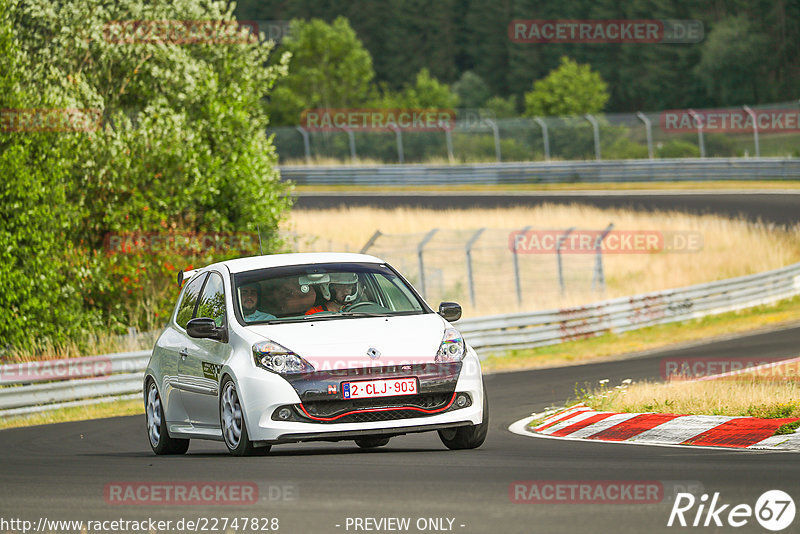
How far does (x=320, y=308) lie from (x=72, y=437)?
5340mm

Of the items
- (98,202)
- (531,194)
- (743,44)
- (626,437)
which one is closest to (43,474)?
(626,437)

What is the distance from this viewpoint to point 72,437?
1424cm

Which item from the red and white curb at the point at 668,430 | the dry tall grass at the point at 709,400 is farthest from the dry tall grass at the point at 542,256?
the red and white curb at the point at 668,430

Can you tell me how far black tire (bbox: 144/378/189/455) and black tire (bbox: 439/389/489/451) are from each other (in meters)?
2.46

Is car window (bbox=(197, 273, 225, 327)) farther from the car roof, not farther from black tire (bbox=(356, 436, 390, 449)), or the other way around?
black tire (bbox=(356, 436, 390, 449))

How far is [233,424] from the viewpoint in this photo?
9438mm

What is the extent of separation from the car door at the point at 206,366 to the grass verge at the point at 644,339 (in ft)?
38.9

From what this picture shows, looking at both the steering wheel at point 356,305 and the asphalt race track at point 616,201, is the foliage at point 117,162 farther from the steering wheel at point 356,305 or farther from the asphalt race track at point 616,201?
the asphalt race track at point 616,201

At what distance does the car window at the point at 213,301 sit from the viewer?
10.1m

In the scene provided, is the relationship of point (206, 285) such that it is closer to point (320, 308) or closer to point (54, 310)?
point (320, 308)

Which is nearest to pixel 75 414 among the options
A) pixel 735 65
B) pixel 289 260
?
pixel 289 260

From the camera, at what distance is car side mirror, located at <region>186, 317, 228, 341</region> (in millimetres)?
9664

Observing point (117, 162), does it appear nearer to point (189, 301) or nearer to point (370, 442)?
point (189, 301)

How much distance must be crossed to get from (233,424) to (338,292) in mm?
1472
